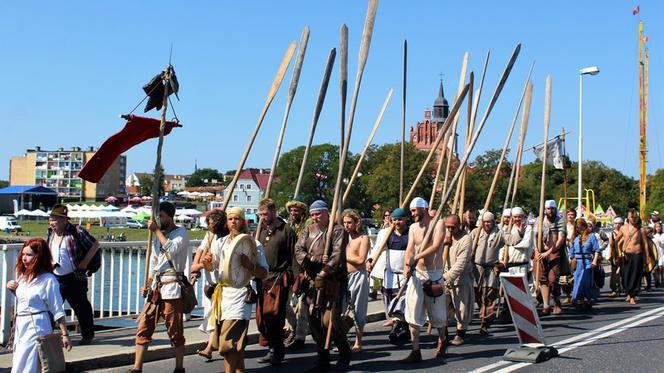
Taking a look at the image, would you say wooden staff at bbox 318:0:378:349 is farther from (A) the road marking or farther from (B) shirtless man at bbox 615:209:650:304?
(B) shirtless man at bbox 615:209:650:304

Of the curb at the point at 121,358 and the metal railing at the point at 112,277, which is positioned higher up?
the metal railing at the point at 112,277

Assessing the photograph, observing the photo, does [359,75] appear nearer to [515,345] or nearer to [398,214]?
[398,214]

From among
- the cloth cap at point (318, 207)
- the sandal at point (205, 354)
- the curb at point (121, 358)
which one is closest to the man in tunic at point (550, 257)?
the cloth cap at point (318, 207)

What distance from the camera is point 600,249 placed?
49.9ft

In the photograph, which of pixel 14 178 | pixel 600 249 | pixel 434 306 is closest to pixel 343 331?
pixel 434 306

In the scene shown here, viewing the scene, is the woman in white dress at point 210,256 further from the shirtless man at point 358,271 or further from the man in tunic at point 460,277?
the man in tunic at point 460,277

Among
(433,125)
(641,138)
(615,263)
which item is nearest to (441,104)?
(433,125)

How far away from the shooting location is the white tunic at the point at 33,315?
6602 mm

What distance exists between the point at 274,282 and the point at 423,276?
1.68 meters

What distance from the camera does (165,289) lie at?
26.8 feet

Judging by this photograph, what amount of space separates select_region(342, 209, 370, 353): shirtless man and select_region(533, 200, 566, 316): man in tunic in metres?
4.40

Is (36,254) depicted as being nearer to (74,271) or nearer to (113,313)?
(74,271)

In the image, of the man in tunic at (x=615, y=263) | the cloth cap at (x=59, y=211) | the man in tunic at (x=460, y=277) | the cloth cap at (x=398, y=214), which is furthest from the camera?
the man in tunic at (x=615, y=263)

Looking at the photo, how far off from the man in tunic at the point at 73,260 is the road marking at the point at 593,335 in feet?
14.6
